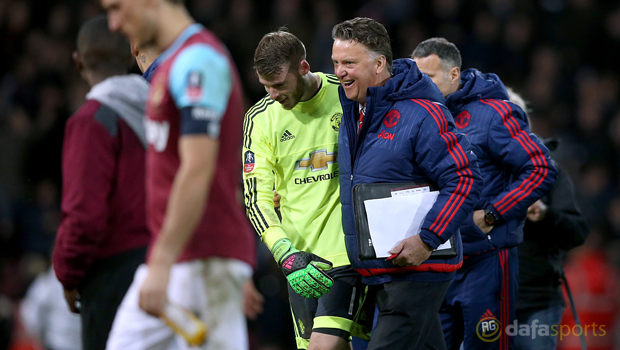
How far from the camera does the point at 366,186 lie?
4.32m

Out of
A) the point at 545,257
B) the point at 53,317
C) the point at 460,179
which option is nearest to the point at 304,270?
the point at 460,179

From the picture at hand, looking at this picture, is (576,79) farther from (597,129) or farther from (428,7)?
(428,7)

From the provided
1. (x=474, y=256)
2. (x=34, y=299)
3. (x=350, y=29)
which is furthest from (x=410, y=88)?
(x=34, y=299)

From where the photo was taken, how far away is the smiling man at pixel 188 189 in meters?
2.57

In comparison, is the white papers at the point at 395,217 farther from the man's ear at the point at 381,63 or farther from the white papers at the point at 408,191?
the man's ear at the point at 381,63

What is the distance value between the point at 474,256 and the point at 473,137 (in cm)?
89

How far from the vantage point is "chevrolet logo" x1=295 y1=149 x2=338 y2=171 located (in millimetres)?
5039

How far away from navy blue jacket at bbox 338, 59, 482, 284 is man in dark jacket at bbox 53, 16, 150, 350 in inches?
58.4

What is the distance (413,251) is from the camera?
4.16 m

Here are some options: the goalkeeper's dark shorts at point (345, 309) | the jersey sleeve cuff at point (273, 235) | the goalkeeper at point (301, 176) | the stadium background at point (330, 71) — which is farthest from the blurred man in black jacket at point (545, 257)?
the stadium background at point (330, 71)

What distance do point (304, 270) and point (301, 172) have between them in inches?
30.3

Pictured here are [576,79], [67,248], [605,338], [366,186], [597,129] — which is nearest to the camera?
[67,248]

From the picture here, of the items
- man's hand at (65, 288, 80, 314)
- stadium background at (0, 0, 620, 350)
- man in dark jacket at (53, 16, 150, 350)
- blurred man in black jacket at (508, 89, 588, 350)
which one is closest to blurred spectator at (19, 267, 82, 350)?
stadium background at (0, 0, 620, 350)

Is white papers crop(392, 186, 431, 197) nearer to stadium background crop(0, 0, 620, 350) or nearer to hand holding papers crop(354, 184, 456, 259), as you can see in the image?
hand holding papers crop(354, 184, 456, 259)
